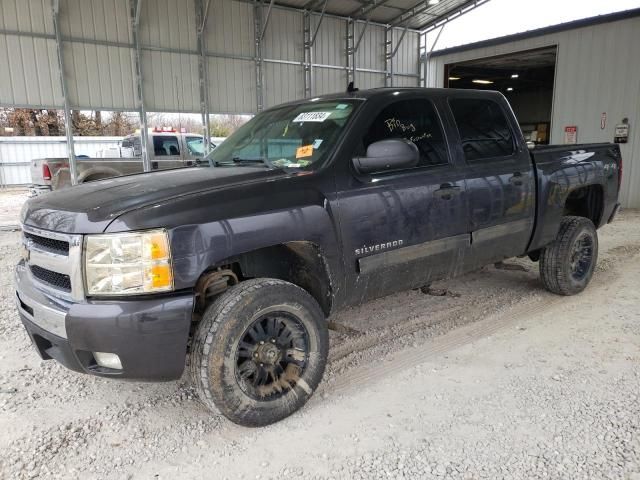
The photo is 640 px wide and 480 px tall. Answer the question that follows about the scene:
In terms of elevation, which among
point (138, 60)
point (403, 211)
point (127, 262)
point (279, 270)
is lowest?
point (279, 270)

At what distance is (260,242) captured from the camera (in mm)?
2639

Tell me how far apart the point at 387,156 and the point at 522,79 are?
22.4 meters

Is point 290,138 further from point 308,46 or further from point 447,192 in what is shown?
point 308,46

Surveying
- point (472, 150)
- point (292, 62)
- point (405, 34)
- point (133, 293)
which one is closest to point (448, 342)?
point (472, 150)

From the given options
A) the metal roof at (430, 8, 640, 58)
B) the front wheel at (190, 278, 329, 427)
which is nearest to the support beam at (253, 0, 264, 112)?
the metal roof at (430, 8, 640, 58)

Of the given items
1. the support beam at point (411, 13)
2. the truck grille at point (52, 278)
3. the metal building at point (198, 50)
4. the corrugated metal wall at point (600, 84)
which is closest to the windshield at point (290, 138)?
the truck grille at point (52, 278)

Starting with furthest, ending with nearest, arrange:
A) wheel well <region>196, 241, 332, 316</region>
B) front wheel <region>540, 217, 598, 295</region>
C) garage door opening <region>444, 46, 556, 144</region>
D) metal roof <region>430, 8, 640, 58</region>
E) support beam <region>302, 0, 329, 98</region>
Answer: garage door opening <region>444, 46, 556, 144</region> → support beam <region>302, 0, 329, 98</region> → metal roof <region>430, 8, 640, 58</region> → front wheel <region>540, 217, 598, 295</region> → wheel well <region>196, 241, 332, 316</region>

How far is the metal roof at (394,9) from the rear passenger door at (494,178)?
9812 millimetres

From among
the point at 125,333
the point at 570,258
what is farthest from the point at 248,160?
the point at 570,258

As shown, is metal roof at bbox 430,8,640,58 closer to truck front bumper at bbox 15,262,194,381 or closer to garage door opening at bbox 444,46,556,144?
garage door opening at bbox 444,46,556,144

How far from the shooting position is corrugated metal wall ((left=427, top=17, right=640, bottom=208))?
10.9 meters

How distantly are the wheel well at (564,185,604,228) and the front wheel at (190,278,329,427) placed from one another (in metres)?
3.51

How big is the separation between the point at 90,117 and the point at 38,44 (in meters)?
20.0

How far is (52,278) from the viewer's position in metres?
2.62
